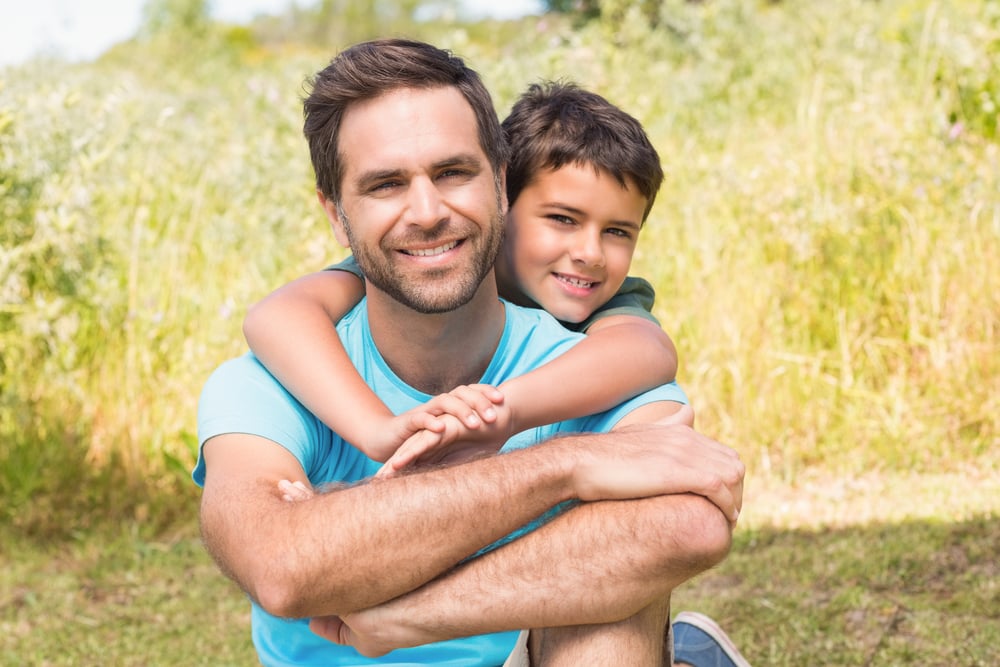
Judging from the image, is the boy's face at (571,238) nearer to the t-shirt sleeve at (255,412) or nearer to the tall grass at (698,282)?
the t-shirt sleeve at (255,412)

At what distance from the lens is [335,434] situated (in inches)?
108

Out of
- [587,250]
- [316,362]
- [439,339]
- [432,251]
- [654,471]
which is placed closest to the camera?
[654,471]

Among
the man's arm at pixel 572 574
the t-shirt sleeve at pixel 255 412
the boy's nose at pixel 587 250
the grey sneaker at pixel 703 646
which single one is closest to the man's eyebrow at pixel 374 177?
the t-shirt sleeve at pixel 255 412

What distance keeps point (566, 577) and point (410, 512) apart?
0.34 metres

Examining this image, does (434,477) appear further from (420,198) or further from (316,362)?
(420,198)

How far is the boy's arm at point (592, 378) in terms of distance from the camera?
2.51 meters

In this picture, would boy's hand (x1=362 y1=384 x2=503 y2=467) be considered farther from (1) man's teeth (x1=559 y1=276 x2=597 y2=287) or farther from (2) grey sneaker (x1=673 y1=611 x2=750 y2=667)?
(2) grey sneaker (x1=673 y1=611 x2=750 y2=667)

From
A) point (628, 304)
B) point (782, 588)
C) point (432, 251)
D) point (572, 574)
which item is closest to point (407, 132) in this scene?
point (432, 251)

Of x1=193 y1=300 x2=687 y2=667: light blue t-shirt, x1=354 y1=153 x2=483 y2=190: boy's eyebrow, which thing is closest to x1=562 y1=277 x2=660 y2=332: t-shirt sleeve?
x1=193 y1=300 x2=687 y2=667: light blue t-shirt

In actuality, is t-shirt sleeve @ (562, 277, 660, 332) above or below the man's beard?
below

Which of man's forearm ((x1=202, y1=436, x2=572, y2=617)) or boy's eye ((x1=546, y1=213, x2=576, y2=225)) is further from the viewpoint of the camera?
boy's eye ((x1=546, y1=213, x2=576, y2=225))

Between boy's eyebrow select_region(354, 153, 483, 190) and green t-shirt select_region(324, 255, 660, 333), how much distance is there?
1.52ft

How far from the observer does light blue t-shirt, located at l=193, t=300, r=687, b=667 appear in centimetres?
254

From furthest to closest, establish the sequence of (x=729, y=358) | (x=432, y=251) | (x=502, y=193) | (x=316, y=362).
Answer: (x=729, y=358) → (x=502, y=193) → (x=432, y=251) → (x=316, y=362)
